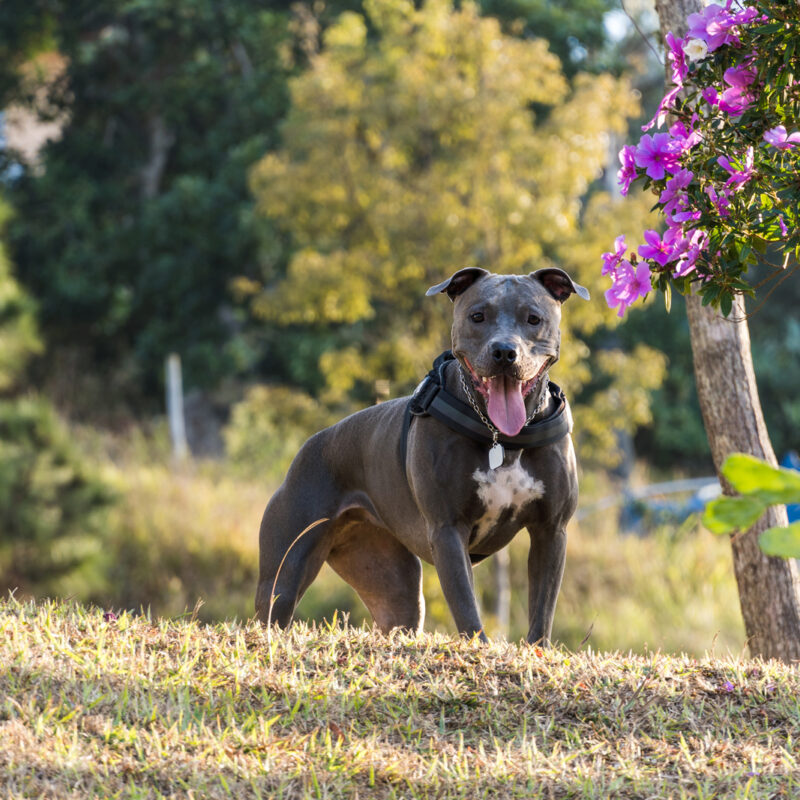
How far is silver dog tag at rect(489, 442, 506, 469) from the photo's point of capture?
500 centimetres

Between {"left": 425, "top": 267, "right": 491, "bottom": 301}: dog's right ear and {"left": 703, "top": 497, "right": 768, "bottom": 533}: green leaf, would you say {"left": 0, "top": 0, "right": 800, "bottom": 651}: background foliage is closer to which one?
{"left": 425, "top": 267, "right": 491, "bottom": 301}: dog's right ear

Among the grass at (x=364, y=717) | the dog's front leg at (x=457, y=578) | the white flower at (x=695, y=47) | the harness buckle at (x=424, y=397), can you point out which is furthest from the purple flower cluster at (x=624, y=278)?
the grass at (x=364, y=717)

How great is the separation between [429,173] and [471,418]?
355 inches

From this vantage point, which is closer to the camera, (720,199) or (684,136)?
(720,199)

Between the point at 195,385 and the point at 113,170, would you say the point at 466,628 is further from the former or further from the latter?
the point at 113,170

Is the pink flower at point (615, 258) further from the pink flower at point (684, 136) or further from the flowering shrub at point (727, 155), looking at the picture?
the pink flower at point (684, 136)

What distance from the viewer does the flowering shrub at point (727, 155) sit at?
4.45m

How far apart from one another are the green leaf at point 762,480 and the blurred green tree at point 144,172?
20.9 meters

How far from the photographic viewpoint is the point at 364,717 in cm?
416

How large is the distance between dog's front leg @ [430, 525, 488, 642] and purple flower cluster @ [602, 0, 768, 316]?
1.23 meters

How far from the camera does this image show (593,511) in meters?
16.9

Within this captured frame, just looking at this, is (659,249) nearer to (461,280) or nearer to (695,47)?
(695,47)

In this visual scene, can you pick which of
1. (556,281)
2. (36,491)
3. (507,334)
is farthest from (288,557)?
(36,491)

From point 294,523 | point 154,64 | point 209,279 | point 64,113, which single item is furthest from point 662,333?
point 294,523
